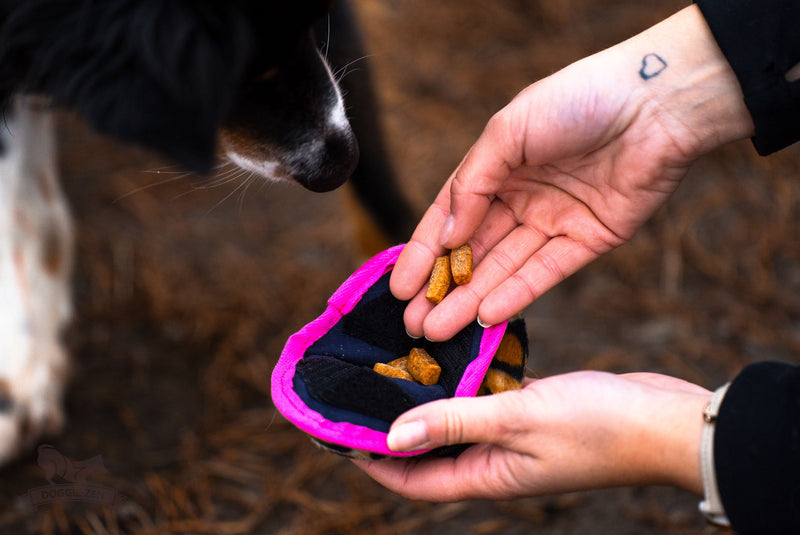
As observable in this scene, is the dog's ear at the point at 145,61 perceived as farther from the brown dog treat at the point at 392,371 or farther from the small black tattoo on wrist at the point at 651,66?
the small black tattoo on wrist at the point at 651,66

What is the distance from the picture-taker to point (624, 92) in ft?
3.81

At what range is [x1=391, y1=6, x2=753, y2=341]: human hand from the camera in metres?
1.14

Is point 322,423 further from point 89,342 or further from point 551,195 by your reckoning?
point 89,342

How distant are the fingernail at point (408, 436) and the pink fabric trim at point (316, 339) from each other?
0.17 feet

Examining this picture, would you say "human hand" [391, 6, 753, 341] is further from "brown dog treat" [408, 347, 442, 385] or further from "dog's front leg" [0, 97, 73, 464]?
"dog's front leg" [0, 97, 73, 464]

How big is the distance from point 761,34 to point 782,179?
130 cm

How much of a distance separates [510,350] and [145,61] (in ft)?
2.30

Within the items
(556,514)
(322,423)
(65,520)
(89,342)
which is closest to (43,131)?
(89,342)

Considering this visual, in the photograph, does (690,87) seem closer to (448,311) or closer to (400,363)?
(448,311)

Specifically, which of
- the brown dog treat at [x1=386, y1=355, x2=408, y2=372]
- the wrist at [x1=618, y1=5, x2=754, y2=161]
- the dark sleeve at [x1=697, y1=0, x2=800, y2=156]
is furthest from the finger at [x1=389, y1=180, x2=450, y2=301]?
the dark sleeve at [x1=697, y1=0, x2=800, y2=156]

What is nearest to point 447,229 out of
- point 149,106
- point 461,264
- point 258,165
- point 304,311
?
point 461,264

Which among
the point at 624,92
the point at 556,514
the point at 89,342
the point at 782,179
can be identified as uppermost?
the point at 624,92

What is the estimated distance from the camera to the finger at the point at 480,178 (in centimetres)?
116

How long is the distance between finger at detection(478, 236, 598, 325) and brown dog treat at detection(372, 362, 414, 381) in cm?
15
